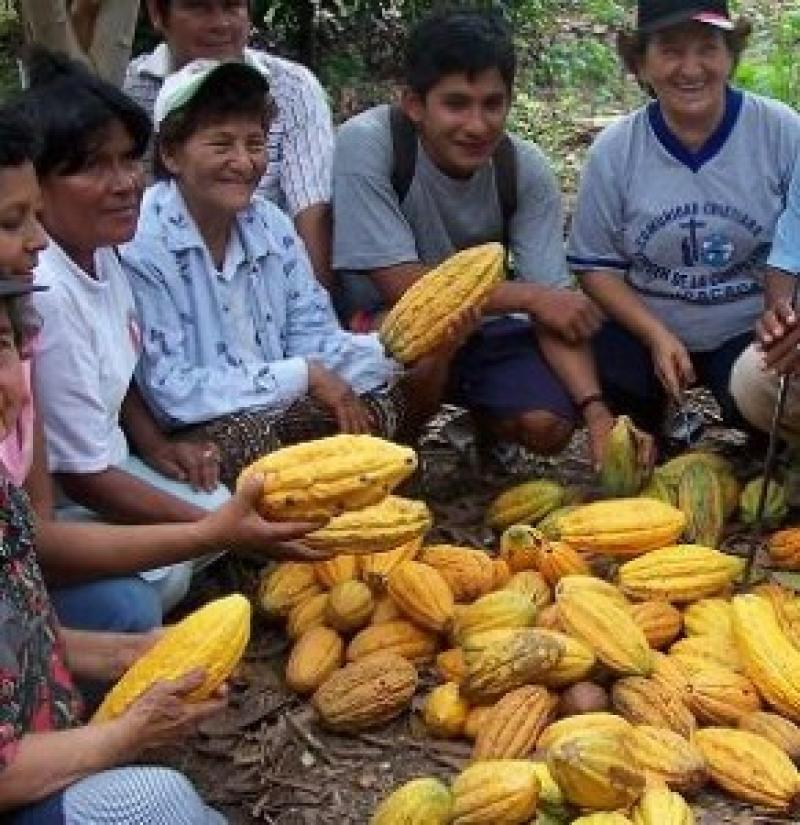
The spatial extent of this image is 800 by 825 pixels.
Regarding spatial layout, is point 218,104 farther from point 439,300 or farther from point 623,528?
point 623,528

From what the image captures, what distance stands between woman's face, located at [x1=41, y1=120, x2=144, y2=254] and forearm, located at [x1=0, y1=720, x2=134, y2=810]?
1.52 m

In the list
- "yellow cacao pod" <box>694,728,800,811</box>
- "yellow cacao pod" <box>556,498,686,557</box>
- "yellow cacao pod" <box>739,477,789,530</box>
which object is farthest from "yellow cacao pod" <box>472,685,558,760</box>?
"yellow cacao pod" <box>739,477,789,530</box>

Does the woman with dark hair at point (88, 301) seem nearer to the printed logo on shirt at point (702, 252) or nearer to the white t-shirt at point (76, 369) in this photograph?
the white t-shirt at point (76, 369)

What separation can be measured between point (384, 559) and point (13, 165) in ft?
5.23

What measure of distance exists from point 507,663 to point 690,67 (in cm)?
222

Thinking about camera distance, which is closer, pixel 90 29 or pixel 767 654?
pixel 767 654

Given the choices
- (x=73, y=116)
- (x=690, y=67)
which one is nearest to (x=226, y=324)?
(x=73, y=116)

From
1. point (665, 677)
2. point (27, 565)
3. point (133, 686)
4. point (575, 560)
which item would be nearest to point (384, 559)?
point (575, 560)

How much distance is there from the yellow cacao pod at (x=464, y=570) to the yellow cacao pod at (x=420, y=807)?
0.95 metres

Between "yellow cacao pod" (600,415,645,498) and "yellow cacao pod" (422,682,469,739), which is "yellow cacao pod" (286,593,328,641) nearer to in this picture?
"yellow cacao pod" (422,682,469,739)

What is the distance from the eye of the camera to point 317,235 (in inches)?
205

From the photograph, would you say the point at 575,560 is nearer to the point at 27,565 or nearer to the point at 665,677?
the point at 665,677

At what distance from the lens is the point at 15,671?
2672 millimetres

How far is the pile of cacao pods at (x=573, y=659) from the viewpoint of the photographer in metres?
3.22
